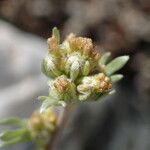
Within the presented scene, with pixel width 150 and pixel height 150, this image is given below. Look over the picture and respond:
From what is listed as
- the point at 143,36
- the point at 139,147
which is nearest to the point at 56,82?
the point at 139,147

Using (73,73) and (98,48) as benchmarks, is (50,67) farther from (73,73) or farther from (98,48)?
(98,48)

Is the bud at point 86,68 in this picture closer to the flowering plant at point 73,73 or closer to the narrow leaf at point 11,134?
the flowering plant at point 73,73

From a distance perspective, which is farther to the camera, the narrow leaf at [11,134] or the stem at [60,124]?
the narrow leaf at [11,134]

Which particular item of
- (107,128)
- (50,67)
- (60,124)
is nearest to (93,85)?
(50,67)

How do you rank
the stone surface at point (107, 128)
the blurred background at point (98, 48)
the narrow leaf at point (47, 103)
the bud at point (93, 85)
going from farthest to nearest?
the blurred background at point (98, 48) < the stone surface at point (107, 128) < the bud at point (93, 85) < the narrow leaf at point (47, 103)

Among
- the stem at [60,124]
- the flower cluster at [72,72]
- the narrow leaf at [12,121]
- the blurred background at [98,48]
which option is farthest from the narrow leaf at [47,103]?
the blurred background at [98,48]
